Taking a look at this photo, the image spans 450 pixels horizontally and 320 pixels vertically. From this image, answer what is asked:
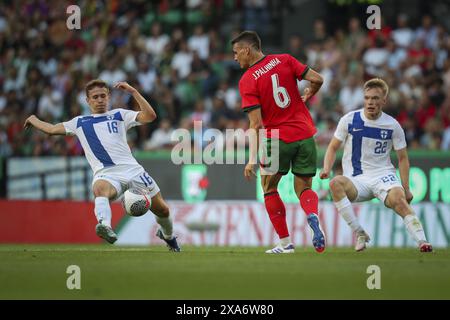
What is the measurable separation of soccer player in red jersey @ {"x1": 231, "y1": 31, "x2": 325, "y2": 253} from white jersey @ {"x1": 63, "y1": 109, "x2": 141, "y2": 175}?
1.60 meters

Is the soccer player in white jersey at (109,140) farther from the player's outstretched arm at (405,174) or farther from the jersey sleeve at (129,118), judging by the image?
the player's outstretched arm at (405,174)

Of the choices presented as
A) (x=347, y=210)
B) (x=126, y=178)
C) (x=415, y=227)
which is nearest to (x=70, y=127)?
(x=126, y=178)

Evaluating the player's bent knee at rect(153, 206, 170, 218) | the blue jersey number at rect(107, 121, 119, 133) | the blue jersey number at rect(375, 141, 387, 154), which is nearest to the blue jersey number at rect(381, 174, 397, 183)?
the blue jersey number at rect(375, 141, 387, 154)

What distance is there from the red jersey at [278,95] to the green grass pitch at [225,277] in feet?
5.33

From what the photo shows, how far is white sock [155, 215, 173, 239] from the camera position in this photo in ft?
43.2

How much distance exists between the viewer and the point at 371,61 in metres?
23.2

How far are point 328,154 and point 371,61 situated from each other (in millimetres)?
10497

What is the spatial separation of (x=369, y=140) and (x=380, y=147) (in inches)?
6.7

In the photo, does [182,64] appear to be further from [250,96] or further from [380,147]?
[250,96]

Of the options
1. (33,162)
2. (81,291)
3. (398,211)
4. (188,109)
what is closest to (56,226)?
(33,162)

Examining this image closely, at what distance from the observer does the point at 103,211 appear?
12312 millimetres

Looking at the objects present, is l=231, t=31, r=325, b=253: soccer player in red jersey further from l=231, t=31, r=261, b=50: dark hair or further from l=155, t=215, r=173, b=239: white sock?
l=155, t=215, r=173, b=239: white sock

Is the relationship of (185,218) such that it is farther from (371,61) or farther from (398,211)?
(398,211)

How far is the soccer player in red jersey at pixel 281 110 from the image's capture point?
40.8 ft
